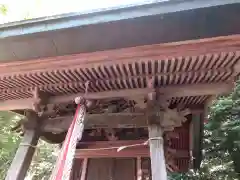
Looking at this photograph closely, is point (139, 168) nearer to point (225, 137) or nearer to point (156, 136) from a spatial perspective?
point (156, 136)

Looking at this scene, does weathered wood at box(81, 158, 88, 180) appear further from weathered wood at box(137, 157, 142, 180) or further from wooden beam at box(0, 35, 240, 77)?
wooden beam at box(0, 35, 240, 77)

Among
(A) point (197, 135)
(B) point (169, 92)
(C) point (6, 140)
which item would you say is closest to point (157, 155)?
(B) point (169, 92)

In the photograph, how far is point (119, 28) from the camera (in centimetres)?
251

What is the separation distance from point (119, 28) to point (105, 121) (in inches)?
54.2

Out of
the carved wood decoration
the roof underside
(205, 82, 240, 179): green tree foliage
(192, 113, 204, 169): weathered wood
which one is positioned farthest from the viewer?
(205, 82, 240, 179): green tree foliage

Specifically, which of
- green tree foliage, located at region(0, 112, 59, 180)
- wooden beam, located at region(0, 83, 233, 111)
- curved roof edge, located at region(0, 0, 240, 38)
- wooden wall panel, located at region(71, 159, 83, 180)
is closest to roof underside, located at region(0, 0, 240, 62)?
curved roof edge, located at region(0, 0, 240, 38)

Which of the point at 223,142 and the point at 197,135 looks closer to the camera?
the point at 197,135

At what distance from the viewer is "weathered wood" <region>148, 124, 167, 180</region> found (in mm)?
2697

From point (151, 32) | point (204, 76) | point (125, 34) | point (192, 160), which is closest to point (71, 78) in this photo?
point (125, 34)

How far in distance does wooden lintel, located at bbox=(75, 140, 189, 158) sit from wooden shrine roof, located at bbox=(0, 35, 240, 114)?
897mm

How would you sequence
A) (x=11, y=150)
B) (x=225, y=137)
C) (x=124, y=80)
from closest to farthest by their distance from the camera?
(x=124, y=80) → (x=225, y=137) → (x=11, y=150)

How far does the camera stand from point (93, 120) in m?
3.50

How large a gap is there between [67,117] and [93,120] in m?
0.37

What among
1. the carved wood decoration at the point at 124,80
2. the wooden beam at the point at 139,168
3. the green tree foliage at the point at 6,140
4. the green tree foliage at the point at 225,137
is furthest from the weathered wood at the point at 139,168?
the green tree foliage at the point at 6,140
